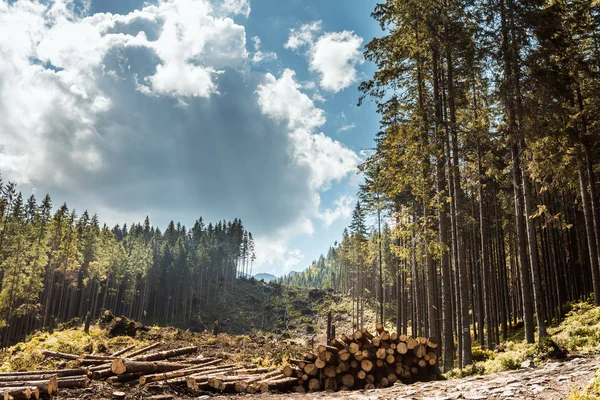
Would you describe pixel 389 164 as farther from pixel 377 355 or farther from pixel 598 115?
pixel 598 115

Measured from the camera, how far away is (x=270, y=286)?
103312 millimetres

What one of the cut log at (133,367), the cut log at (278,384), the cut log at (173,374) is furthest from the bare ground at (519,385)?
the cut log at (133,367)

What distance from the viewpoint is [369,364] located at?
1233 cm

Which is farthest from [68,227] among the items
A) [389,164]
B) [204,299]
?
[389,164]

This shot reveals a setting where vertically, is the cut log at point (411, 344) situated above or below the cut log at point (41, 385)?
above

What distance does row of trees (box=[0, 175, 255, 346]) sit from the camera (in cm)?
4553

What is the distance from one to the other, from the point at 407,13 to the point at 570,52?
24.8 feet

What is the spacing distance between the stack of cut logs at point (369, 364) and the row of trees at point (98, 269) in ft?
147

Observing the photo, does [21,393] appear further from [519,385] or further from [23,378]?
[519,385]

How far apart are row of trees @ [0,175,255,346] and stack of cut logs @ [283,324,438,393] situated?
4496 cm

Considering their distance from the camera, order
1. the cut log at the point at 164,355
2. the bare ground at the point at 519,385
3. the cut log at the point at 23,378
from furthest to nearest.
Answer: the cut log at the point at 164,355
the cut log at the point at 23,378
the bare ground at the point at 519,385

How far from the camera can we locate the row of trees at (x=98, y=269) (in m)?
45.5

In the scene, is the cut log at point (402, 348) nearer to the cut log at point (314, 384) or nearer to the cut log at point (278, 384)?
the cut log at point (314, 384)

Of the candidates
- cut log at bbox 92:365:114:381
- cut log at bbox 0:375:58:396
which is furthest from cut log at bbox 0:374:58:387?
cut log at bbox 92:365:114:381
